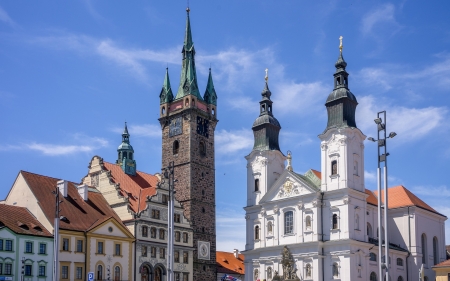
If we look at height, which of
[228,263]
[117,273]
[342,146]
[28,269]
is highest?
[342,146]

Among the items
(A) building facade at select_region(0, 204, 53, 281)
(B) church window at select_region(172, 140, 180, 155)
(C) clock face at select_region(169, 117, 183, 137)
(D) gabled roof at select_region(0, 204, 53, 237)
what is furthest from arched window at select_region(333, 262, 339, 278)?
(C) clock face at select_region(169, 117, 183, 137)

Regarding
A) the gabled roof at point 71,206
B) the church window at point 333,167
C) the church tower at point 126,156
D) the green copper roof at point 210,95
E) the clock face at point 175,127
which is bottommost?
the gabled roof at point 71,206

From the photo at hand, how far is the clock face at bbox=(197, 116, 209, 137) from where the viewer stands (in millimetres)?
85000

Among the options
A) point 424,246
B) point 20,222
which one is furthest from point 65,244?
point 424,246

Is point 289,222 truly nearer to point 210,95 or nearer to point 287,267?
point 287,267

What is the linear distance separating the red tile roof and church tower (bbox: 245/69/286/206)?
12.0 metres

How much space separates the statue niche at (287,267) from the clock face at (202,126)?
23.5 meters

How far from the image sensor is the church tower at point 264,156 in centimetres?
7456

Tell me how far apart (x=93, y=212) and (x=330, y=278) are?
25.8 metres

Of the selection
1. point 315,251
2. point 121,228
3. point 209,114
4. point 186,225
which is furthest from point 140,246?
point 209,114

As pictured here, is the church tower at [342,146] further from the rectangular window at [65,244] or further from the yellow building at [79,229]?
the rectangular window at [65,244]

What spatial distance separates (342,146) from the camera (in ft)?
217

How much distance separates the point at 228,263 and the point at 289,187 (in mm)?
25237

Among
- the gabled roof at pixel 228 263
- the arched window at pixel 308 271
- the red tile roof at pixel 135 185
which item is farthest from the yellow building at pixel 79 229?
the gabled roof at pixel 228 263
